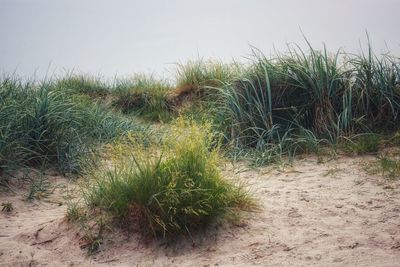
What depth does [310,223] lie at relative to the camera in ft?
11.4

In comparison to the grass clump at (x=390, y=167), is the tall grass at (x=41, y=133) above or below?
above

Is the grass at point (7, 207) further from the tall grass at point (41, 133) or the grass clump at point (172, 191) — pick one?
the grass clump at point (172, 191)

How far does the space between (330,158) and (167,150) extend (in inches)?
96.6

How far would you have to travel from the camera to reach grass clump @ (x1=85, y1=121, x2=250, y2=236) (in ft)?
11.1

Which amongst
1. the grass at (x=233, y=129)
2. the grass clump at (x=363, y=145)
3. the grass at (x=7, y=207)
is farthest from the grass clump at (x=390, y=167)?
the grass at (x=7, y=207)

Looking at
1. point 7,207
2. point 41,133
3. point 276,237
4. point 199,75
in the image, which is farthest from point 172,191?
point 199,75

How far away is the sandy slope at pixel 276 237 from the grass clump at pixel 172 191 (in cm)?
15

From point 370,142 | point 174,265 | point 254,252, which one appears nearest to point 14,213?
point 174,265

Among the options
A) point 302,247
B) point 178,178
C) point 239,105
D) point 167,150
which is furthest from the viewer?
point 239,105

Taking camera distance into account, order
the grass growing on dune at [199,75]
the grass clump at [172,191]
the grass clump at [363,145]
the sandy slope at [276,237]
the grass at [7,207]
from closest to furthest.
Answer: the sandy slope at [276,237] → the grass clump at [172,191] → the grass at [7,207] → the grass clump at [363,145] → the grass growing on dune at [199,75]

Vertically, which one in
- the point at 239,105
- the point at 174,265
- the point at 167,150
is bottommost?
the point at 174,265

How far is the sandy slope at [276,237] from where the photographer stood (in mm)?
2980

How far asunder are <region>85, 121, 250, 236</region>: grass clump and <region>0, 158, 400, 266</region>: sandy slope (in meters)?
0.15

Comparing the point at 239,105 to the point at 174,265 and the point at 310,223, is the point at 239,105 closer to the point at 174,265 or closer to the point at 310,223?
the point at 310,223
